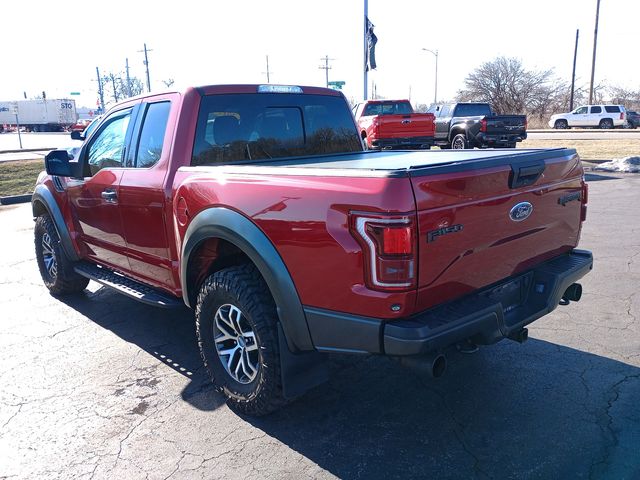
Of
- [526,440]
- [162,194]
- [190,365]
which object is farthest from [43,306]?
[526,440]

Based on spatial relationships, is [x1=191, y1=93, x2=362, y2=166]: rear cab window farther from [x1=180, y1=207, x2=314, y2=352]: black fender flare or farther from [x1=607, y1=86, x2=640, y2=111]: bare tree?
[x1=607, y1=86, x2=640, y2=111]: bare tree

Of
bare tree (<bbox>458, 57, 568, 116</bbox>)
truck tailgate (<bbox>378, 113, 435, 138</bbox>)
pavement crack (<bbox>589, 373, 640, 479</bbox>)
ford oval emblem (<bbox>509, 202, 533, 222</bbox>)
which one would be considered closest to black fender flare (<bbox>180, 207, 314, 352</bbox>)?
ford oval emblem (<bbox>509, 202, 533, 222</bbox>)

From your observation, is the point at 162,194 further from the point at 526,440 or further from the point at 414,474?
the point at 526,440

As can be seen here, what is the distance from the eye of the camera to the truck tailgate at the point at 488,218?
2.59 m

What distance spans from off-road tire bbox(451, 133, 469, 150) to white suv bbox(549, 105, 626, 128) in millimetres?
26788

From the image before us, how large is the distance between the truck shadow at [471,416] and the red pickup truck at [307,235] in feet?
1.21

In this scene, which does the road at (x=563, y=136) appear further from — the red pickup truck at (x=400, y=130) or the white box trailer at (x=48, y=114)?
the white box trailer at (x=48, y=114)

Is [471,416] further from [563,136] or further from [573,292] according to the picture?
[563,136]

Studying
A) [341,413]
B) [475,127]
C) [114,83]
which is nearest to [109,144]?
[341,413]

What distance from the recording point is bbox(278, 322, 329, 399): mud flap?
3.03m

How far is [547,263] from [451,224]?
1.20m

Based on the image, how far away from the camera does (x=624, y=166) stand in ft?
49.2

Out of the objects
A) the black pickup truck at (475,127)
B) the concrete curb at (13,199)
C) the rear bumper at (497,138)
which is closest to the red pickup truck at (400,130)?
the black pickup truck at (475,127)

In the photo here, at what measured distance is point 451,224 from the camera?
266 cm
